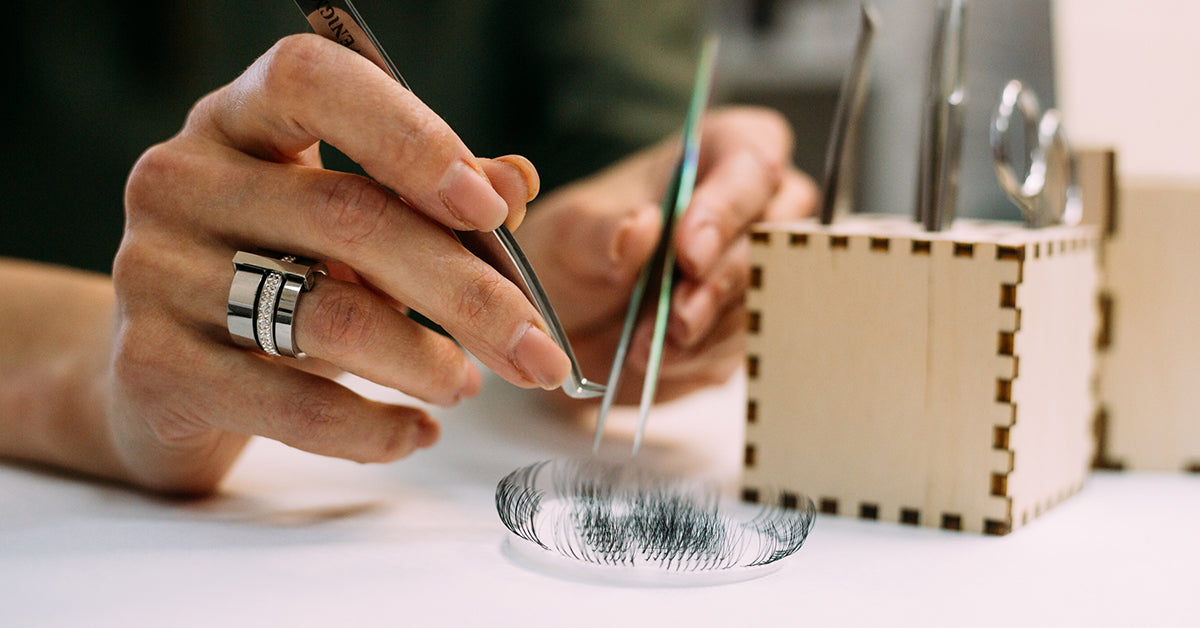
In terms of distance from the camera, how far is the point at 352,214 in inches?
16.9

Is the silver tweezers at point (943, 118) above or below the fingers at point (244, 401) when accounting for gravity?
above

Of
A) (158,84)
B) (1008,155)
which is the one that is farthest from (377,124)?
(158,84)

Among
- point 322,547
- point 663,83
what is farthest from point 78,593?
point 663,83

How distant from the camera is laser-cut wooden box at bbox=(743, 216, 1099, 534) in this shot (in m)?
0.49

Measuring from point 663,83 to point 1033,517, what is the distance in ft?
3.54

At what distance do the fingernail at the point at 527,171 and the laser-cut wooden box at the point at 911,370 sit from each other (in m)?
0.15

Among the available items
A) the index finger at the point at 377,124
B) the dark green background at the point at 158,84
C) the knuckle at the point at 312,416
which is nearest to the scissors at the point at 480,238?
the index finger at the point at 377,124

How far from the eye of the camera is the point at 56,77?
1.13m

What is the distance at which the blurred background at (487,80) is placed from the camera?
73 cm

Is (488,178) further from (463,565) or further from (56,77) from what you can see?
(56,77)

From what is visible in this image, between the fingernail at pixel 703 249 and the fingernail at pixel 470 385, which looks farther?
the fingernail at pixel 703 249

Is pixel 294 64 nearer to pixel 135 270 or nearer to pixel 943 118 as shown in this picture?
pixel 135 270

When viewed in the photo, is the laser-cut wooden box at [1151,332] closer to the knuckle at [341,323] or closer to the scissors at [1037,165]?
the scissors at [1037,165]

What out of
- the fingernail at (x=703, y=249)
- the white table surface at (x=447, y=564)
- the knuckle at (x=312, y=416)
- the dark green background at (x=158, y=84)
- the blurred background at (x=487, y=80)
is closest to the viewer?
the white table surface at (x=447, y=564)
